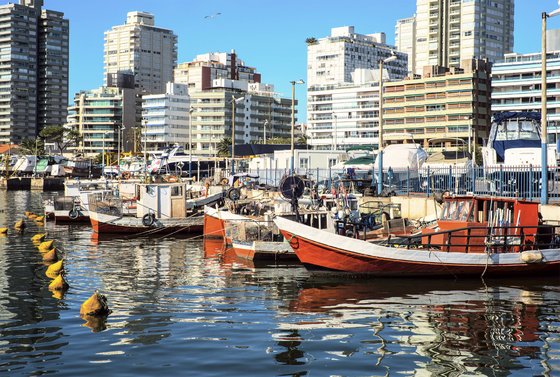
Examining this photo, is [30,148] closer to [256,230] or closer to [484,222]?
[256,230]

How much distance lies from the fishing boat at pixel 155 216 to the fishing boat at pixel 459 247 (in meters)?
19.4

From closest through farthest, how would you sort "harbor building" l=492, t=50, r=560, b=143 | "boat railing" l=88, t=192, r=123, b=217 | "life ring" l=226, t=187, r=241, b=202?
"life ring" l=226, t=187, r=241, b=202 < "boat railing" l=88, t=192, r=123, b=217 < "harbor building" l=492, t=50, r=560, b=143

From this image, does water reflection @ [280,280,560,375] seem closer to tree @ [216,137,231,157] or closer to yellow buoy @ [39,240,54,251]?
yellow buoy @ [39,240,54,251]

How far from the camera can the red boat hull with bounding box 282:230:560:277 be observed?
27.3 m

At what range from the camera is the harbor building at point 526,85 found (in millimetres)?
135000

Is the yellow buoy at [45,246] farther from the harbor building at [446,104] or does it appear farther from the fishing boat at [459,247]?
the harbor building at [446,104]

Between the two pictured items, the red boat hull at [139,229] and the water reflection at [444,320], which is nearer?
the water reflection at [444,320]

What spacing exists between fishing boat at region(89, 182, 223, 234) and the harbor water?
14.9 meters

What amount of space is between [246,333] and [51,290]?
943 centimetres

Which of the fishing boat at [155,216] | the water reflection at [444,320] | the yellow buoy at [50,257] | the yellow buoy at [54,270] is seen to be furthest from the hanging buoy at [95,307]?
the fishing boat at [155,216]

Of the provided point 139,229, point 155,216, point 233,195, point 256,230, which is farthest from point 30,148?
point 256,230

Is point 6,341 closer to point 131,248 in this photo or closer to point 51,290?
point 51,290

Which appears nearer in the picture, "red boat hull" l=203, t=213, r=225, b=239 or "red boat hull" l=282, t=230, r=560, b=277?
"red boat hull" l=282, t=230, r=560, b=277

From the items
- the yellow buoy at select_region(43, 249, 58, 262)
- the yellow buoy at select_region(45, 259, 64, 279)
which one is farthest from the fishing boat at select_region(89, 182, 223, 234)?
the yellow buoy at select_region(45, 259, 64, 279)
